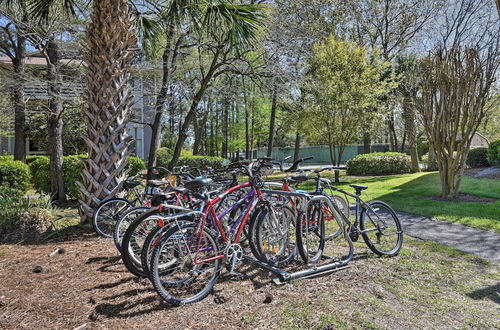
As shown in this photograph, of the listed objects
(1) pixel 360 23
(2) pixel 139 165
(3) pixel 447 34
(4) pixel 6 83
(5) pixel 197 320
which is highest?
(1) pixel 360 23

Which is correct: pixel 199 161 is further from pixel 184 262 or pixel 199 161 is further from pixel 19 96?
pixel 184 262

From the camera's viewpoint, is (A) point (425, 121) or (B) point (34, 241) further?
(A) point (425, 121)

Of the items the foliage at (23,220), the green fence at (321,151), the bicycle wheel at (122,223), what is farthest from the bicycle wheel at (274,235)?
the green fence at (321,151)

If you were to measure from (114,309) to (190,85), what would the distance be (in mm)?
9970

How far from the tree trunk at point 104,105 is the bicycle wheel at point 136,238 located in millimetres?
1988

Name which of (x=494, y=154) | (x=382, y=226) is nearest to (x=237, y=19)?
(x=382, y=226)

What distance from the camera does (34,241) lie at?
473cm

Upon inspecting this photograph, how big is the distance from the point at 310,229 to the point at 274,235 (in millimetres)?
508

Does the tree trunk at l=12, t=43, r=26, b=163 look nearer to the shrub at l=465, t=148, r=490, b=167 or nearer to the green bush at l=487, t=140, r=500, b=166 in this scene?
the green bush at l=487, t=140, r=500, b=166

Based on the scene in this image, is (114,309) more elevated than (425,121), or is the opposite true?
(425,121)

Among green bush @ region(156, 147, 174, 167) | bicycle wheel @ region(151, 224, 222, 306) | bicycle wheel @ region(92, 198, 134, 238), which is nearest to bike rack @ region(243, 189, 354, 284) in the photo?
bicycle wheel @ region(151, 224, 222, 306)

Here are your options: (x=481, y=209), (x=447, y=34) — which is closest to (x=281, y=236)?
(x=481, y=209)

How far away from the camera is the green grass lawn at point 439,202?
6.28 metres

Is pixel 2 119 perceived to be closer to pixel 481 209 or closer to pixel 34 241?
pixel 34 241
